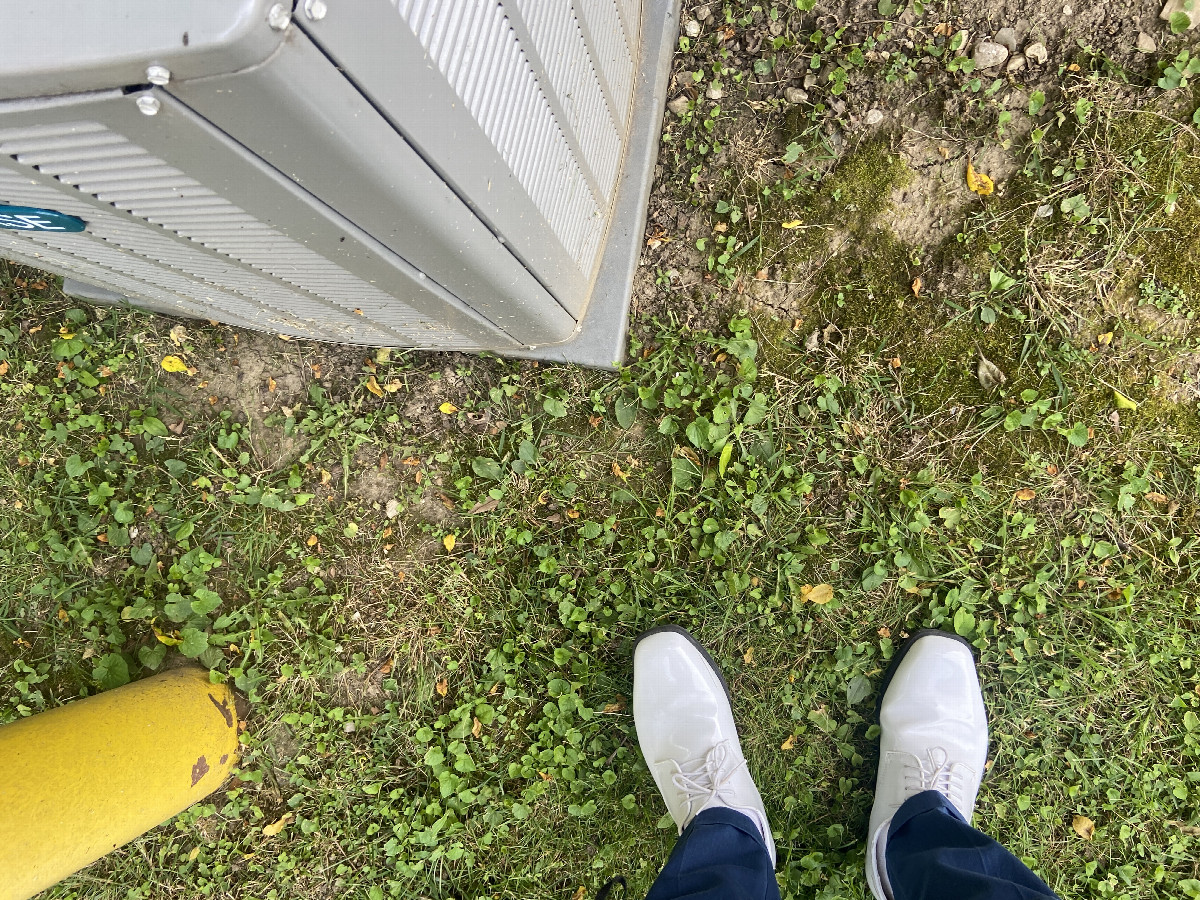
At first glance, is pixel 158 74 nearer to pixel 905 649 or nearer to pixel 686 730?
pixel 686 730

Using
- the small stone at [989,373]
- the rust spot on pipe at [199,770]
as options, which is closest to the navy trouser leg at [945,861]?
the small stone at [989,373]

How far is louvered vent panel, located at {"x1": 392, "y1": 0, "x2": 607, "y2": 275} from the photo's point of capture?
1.08 meters

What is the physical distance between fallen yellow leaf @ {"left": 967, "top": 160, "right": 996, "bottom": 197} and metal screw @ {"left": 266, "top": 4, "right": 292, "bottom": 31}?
2.30 metres

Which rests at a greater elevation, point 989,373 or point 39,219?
point 39,219

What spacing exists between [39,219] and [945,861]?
262 centimetres

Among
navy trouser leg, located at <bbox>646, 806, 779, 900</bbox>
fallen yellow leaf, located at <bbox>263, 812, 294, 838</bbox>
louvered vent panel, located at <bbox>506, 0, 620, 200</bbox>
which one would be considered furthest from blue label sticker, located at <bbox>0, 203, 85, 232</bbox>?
fallen yellow leaf, located at <bbox>263, 812, 294, 838</bbox>

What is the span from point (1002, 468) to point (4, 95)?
8.86 feet

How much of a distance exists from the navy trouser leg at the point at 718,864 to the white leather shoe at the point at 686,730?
3.7 inches

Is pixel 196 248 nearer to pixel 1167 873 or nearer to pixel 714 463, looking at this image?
pixel 714 463

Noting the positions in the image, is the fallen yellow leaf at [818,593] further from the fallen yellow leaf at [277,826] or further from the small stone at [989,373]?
the fallen yellow leaf at [277,826]

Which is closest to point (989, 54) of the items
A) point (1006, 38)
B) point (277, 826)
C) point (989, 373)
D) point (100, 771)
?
point (1006, 38)

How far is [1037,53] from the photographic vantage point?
7.66ft

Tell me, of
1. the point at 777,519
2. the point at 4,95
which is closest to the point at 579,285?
the point at 777,519

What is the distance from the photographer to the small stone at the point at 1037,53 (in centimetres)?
233
